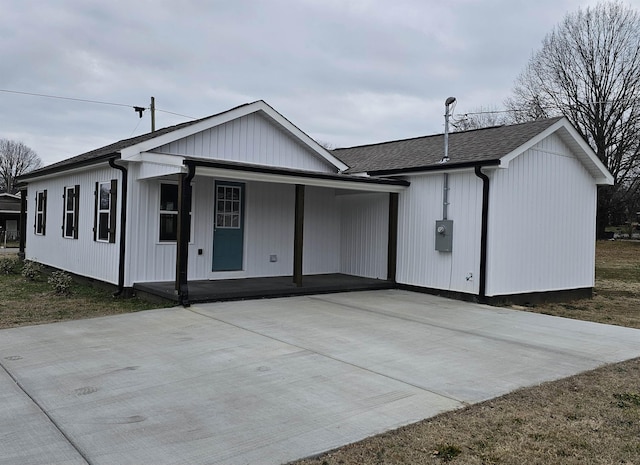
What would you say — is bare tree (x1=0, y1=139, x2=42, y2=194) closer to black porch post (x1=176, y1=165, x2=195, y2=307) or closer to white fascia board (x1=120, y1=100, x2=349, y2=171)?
white fascia board (x1=120, y1=100, x2=349, y2=171)

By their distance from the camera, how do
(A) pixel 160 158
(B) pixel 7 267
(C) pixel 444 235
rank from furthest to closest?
(B) pixel 7 267, (C) pixel 444 235, (A) pixel 160 158

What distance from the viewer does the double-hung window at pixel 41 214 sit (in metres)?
13.8

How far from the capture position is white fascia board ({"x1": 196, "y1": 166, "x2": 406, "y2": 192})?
861cm

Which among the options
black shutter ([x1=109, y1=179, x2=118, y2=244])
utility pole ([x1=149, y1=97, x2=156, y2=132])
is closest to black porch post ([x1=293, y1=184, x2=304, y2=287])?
black shutter ([x1=109, y1=179, x2=118, y2=244])

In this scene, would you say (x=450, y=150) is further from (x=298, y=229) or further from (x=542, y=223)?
(x=298, y=229)

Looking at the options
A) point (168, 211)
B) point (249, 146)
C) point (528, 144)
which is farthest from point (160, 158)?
point (528, 144)

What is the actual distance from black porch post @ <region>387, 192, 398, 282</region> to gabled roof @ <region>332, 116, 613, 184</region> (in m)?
0.61

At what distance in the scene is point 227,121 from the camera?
1067cm

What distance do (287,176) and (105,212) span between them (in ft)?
12.1

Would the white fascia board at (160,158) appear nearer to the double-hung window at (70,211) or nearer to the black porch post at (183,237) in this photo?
the black porch post at (183,237)

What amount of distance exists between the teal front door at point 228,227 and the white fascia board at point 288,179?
4.32 ft

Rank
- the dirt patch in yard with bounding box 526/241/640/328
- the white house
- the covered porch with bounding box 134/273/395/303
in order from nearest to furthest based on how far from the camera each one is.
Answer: the covered porch with bounding box 134/273/395/303
the dirt patch in yard with bounding box 526/241/640/328
the white house

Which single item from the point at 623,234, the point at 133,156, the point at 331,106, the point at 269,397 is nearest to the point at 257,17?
the point at 133,156

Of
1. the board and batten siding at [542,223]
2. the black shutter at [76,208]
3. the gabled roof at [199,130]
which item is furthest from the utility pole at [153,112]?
the board and batten siding at [542,223]
